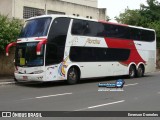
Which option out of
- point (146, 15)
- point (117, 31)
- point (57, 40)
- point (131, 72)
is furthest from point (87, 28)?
point (146, 15)

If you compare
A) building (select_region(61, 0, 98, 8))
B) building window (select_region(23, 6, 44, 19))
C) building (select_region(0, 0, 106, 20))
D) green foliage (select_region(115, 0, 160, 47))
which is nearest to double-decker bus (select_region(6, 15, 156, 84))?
building (select_region(0, 0, 106, 20))

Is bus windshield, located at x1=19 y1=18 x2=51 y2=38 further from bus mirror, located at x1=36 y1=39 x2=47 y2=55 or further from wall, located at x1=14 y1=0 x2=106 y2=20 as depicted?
wall, located at x1=14 y1=0 x2=106 y2=20

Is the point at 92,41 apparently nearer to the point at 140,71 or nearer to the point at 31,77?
the point at 31,77

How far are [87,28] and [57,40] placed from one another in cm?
291

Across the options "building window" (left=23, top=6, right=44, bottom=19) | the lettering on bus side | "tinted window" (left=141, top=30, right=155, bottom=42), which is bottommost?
the lettering on bus side

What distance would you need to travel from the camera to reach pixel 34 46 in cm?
1916

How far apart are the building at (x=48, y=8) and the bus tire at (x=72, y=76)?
12.4 meters

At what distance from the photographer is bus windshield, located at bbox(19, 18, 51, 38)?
19.3 meters

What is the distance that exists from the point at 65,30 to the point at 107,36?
13.9 ft

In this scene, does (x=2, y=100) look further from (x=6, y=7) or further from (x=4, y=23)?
(x=6, y=7)

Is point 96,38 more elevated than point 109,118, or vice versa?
point 96,38

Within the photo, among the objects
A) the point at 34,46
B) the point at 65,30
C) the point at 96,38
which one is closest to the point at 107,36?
the point at 96,38

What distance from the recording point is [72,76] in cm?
2077

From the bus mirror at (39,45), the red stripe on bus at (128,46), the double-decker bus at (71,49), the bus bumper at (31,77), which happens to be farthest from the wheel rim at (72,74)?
the red stripe on bus at (128,46)
